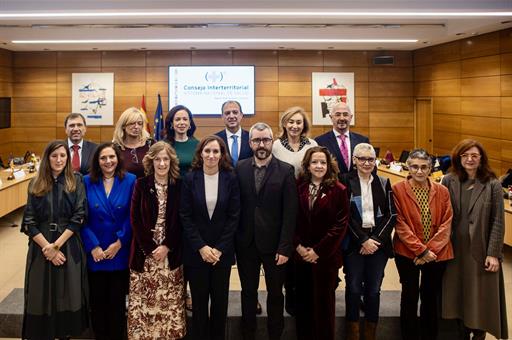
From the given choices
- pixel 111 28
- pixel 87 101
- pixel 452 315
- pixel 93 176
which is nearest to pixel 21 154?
pixel 87 101

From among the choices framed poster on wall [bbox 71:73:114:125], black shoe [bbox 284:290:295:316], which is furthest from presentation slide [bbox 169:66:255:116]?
black shoe [bbox 284:290:295:316]

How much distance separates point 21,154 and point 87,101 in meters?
2.30

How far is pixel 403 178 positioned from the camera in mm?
7715

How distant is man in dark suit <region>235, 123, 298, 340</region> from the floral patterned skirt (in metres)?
0.51

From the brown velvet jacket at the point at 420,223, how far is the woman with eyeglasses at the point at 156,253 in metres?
1.57

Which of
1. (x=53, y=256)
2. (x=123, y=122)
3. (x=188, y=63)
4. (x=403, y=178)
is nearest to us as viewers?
(x=53, y=256)

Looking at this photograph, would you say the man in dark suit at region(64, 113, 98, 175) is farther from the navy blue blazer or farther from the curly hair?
the curly hair

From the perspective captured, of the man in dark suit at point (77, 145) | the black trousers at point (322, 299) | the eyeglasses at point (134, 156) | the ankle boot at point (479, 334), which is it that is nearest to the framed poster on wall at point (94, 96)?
the man in dark suit at point (77, 145)

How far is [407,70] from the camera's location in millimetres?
11344

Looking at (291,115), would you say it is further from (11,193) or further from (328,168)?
(11,193)

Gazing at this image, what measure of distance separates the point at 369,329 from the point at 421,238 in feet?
2.44

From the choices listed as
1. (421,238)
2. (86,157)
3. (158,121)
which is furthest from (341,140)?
(158,121)

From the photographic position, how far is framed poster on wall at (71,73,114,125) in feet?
36.2

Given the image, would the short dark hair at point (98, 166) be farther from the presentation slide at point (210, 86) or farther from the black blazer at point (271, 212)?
the presentation slide at point (210, 86)
